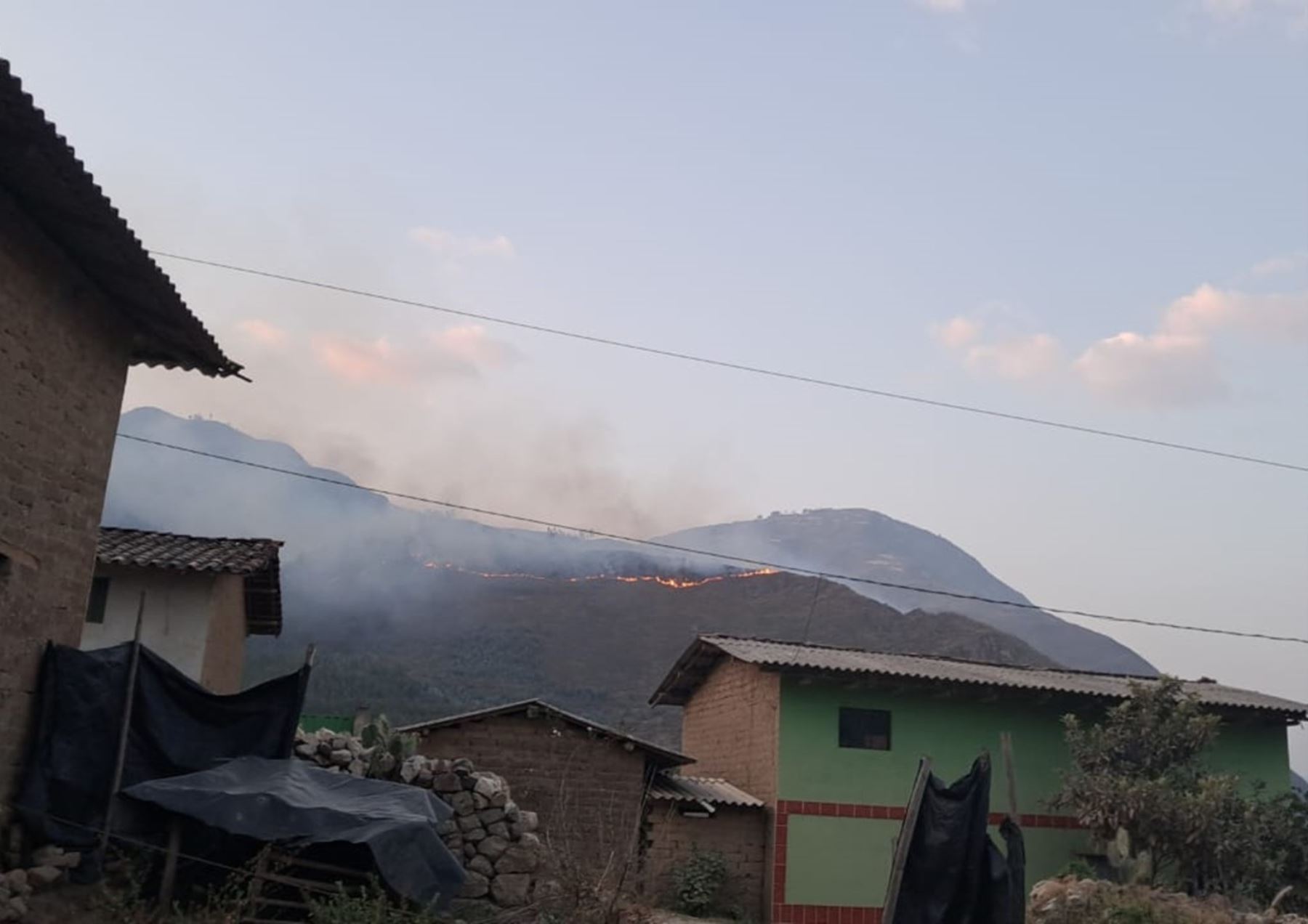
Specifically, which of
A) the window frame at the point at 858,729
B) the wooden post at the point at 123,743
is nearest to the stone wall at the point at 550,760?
the window frame at the point at 858,729

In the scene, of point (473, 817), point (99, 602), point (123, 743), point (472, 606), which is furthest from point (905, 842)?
point (472, 606)

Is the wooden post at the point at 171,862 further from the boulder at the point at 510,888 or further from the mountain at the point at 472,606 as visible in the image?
the mountain at the point at 472,606

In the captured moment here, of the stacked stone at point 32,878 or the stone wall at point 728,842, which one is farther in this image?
the stone wall at point 728,842

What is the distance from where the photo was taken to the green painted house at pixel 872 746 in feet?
69.9

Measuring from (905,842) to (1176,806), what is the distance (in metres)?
12.1

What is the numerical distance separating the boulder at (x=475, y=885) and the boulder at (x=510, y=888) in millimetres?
80

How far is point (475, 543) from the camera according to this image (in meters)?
114

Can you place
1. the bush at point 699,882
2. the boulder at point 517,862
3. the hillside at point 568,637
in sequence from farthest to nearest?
the hillside at point 568,637 < the bush at point 699,882 < the boulder at point 517,862

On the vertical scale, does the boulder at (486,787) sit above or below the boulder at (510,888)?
above

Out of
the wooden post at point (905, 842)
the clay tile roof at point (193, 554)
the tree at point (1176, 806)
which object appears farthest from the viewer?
the tree at point (1176, 806)

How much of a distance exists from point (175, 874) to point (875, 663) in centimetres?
1504

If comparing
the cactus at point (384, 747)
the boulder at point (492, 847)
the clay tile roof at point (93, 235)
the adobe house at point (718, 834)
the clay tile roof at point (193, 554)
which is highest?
the clay tile roof at point (93, 235)

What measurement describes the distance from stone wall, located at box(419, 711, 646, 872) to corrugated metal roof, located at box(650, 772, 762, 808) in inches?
27.5

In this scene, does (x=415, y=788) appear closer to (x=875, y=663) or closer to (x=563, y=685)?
(x=875, y=663)
